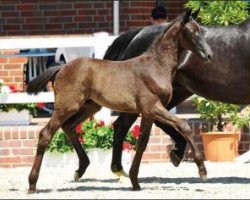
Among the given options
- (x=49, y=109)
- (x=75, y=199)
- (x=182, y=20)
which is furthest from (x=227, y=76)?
(x=49, y=109)

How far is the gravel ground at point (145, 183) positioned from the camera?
9.31 meters

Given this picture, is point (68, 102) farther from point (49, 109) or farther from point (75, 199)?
point (49, 109)

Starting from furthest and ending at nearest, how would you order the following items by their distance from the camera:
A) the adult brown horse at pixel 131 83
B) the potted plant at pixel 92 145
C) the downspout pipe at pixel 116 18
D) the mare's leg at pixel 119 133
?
the downspout pipe at pixel 116 18, the potted plant at pixel 92 145, the mare's leg at pixel 119 133, the adult brown horse at pixel 131 83

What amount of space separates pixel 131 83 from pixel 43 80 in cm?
99

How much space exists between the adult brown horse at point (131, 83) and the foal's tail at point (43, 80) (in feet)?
0.60

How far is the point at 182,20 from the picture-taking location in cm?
963

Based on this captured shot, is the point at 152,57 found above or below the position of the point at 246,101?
above

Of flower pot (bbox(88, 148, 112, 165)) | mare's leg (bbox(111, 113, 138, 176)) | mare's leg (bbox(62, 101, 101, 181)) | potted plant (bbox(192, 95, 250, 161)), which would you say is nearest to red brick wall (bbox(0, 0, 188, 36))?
potted plant (bbox(192, 95, 250, 161))

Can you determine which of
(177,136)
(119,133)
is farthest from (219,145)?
(119,133)

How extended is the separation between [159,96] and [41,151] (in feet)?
4.05

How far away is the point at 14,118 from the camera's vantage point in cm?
1285

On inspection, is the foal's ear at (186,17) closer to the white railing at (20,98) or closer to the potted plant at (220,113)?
the potted plant at (220,113)

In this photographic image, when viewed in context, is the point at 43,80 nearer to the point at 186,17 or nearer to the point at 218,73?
the point at 186,17

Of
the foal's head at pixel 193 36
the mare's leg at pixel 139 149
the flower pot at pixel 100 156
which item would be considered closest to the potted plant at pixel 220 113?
the flower pot at pixel 100 156
